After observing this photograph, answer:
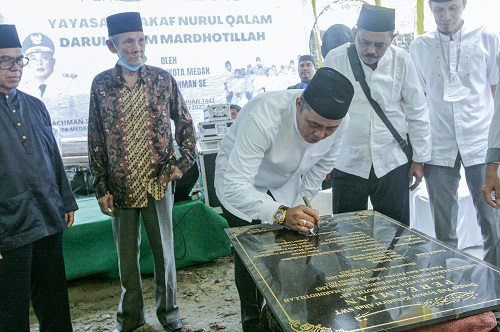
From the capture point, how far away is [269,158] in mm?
2094

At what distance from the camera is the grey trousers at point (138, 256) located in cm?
249

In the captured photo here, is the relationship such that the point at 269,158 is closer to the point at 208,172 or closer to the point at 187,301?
the point at 187,301

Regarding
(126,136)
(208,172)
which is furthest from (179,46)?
(126,136)

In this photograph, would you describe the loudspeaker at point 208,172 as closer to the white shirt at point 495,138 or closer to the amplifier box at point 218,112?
the amplifier box at point 218,112

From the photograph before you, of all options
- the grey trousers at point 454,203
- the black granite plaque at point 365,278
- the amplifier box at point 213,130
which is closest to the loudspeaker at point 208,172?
the amplifier box at point 213,130

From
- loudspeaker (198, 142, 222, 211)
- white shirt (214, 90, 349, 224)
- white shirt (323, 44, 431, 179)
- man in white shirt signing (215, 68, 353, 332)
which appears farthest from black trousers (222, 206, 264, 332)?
loudspeaker (198, 142, 222, 211)

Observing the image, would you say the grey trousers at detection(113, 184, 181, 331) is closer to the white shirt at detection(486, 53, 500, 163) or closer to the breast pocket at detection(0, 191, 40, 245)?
the breast pocket at detection(0, 191, 40, 245)

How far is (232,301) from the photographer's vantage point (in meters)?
3.14

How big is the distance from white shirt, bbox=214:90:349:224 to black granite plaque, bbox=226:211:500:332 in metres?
0.17

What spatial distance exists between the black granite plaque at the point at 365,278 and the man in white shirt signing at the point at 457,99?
3.36 ft

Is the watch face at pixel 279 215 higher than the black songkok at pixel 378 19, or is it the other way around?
the black songkok at pixel 378 19

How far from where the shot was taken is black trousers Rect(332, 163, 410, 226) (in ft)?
7.90

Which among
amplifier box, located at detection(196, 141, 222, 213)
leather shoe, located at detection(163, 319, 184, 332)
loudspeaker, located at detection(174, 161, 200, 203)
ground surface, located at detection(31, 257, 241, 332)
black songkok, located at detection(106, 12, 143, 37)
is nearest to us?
black songkok, located at detection(106, 12, 143, 37)

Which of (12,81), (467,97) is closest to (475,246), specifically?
(467,97)
